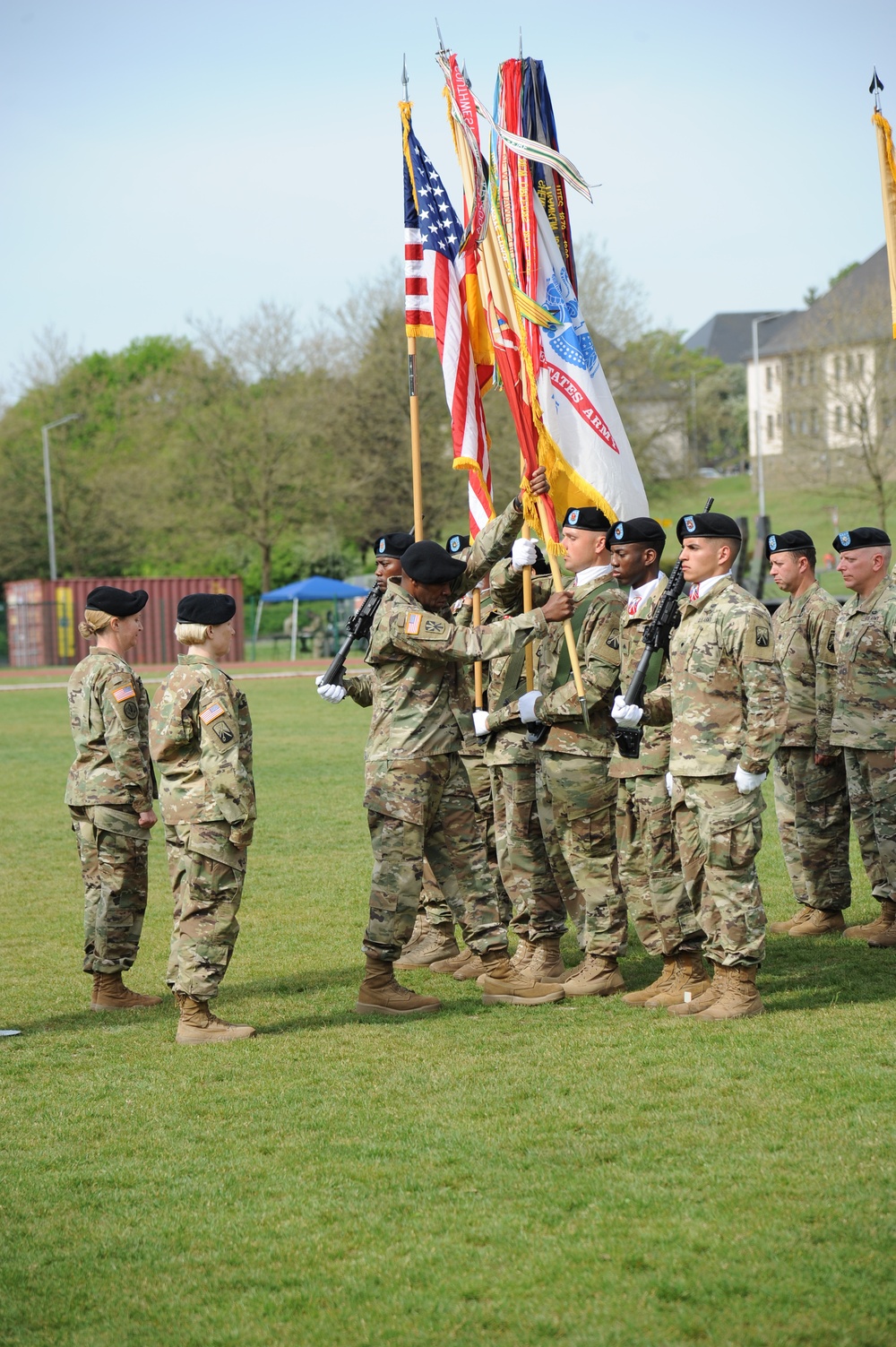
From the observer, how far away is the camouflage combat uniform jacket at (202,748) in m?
6.80

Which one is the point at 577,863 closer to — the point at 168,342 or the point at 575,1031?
the point at 575,1031

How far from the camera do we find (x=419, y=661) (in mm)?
7332

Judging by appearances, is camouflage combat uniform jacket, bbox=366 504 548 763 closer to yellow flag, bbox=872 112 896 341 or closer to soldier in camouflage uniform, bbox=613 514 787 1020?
soldier in camouflage uniform, bbox=613 514 787 1020

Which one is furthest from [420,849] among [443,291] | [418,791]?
[443,291]

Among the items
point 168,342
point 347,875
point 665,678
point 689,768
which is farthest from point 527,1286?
point 168,342

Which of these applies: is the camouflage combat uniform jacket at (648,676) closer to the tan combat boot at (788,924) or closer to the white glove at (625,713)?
the white glove at (625,713)

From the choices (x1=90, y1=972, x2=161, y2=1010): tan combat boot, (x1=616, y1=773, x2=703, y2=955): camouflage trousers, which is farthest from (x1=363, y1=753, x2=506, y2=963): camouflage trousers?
(x1=90, y1=972, x2=161, y2=1010): tan combat boot

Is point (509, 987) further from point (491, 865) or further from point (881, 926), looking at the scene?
point (881, 926)

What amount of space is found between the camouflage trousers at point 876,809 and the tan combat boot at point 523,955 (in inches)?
88.7

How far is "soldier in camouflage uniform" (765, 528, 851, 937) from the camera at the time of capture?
8883 millimetres

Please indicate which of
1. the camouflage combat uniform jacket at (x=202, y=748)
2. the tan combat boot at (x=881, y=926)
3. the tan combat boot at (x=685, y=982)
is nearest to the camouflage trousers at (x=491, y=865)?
the tan combat boot at (x=685, y=982)

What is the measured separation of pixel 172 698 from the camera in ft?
22.4

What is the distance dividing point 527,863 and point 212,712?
2.12 metres

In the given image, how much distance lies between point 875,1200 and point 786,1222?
352 millimetres
